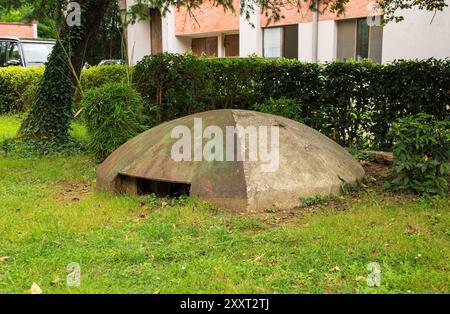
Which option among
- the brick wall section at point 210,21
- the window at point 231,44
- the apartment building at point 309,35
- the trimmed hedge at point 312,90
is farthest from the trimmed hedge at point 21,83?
the window at point 231,44

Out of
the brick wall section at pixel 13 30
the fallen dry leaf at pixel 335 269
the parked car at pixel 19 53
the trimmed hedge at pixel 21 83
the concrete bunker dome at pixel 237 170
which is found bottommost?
the fallen dry leaf at pixel 335 269

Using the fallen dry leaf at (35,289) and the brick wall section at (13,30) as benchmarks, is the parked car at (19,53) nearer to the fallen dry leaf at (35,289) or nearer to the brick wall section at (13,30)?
the fallen dry leaf at (35,289)

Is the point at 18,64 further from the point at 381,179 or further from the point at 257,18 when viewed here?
the point at 381,179

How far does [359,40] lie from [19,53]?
40.2 feet

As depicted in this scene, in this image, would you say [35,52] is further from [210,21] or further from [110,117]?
[110,117]

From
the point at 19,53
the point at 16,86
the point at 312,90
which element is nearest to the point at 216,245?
the point at 312,90

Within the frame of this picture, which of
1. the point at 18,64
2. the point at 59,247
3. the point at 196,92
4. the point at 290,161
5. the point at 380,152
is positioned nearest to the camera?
the point at 59,247

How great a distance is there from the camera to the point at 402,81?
8844 mm

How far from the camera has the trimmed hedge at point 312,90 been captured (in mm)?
A: 8727

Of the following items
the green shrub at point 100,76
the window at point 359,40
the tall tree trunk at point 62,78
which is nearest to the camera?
the tall tree trunk at point 62,78

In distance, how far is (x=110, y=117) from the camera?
8492mm

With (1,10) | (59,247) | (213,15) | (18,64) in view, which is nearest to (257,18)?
(213,15)

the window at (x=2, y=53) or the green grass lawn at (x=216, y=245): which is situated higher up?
the window at (x=2, y=53)
